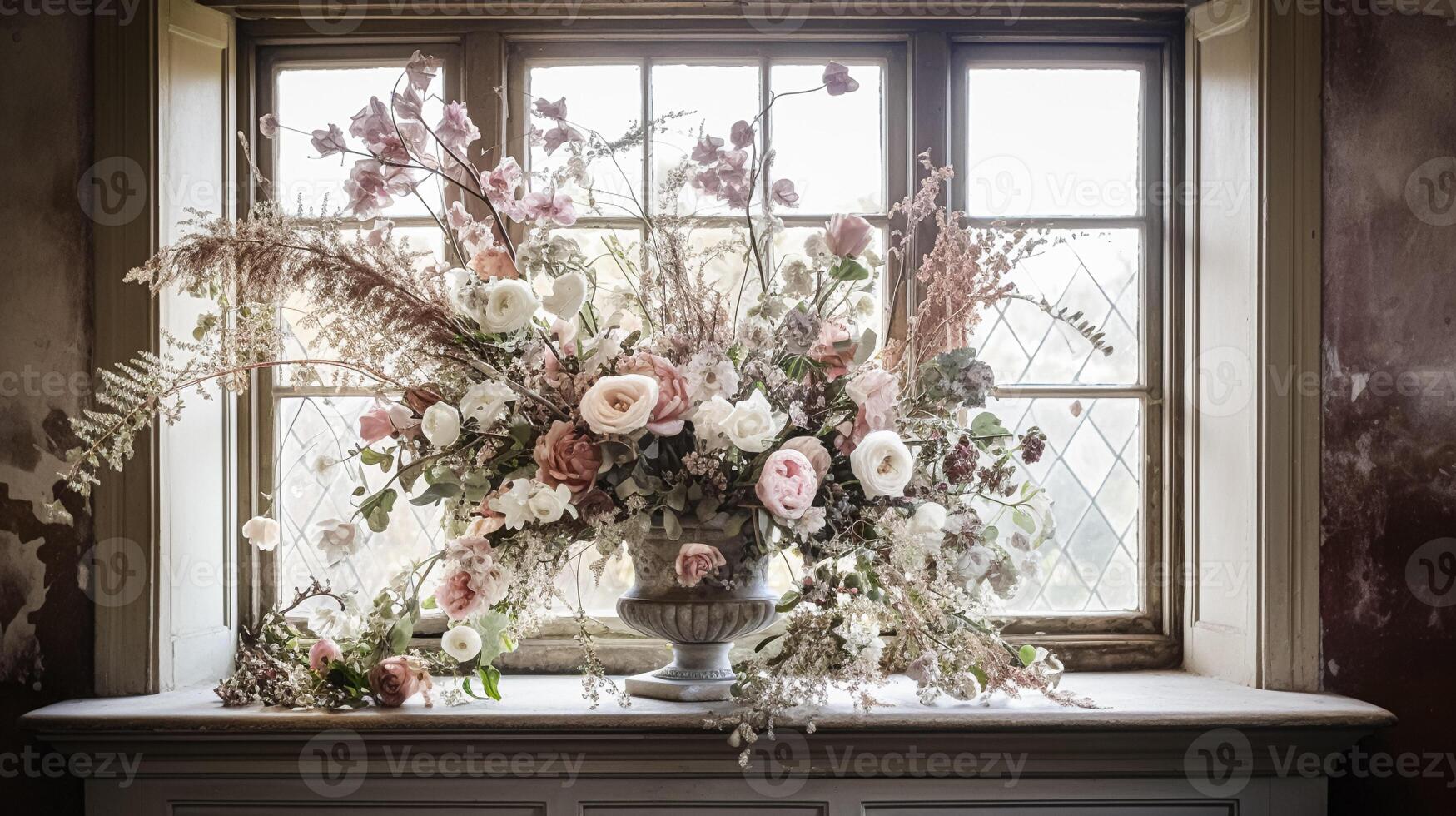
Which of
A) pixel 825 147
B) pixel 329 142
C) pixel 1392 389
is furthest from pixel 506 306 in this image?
pixel 1392 389

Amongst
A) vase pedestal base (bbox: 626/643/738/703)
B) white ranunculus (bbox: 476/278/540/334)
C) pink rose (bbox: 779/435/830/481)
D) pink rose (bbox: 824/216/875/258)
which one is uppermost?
pink rose (bbox: 824/216/875/258)

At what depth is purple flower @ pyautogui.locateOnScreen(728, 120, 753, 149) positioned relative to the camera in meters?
1.83

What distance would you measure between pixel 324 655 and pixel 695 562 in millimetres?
771

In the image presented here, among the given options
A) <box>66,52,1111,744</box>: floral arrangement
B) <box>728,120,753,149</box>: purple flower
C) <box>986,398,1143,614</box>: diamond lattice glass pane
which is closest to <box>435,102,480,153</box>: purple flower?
<box>66,52,1111,744</box>: floral arrangement

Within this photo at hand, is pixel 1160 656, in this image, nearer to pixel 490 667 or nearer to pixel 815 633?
pixel 815 633

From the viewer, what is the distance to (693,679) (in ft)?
6.24

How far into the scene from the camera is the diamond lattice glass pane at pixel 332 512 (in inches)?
92.0

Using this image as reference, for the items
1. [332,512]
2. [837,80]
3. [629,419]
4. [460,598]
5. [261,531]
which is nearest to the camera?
[629,419]

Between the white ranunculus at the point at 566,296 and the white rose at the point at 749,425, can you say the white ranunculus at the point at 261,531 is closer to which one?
the white ranunculus at the point at 566,296

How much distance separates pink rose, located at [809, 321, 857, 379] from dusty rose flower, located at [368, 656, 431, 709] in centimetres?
94

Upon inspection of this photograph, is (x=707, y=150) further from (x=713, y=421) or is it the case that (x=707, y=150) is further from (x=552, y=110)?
(x=713, y=421)

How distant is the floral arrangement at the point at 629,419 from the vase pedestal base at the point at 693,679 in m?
0.11

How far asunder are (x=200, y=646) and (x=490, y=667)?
2.26 feet

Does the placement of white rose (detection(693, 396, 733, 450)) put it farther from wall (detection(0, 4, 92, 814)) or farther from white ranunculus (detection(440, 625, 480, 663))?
wall (detection(0, 4, 92, 814))
